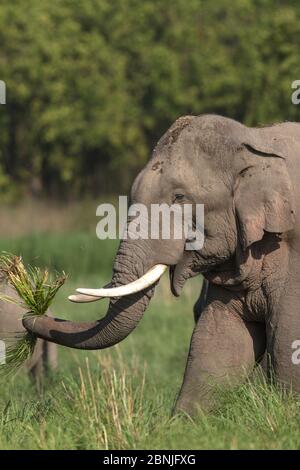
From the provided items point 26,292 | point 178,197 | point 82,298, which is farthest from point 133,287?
point 26,292

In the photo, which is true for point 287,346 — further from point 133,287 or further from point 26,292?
point 26,292

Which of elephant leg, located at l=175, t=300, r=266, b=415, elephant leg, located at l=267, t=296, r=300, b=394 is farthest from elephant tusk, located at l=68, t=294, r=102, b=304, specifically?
elephant leg, located at l=267, t=296, r=300, b=394

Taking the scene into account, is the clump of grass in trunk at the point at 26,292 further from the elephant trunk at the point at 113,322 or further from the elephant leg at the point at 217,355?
the elephant leg at the point at 217,355

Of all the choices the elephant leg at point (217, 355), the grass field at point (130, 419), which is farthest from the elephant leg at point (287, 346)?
the elephant leg at point (217, 355)

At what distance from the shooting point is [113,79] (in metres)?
30.5

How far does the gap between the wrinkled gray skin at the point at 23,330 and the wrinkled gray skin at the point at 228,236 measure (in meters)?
1.35

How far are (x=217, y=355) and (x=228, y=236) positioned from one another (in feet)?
2.52

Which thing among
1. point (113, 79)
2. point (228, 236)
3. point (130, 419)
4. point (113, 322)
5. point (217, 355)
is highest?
point (113, 79)

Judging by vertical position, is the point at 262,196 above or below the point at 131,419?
above

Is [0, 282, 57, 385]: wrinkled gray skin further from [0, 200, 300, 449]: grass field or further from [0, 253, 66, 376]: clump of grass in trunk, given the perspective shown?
[0, 253, 66, 376]: clump of grass in trunk

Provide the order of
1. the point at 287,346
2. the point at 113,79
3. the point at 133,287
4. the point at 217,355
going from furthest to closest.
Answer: the point at 113,79 → the point at 217,355 → the point at 287,346 → the point at 133,287

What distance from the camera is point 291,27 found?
85.4 feet

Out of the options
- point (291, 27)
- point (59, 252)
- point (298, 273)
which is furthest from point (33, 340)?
point (291, 27)

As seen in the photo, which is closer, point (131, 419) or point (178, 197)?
point (131, 419)
